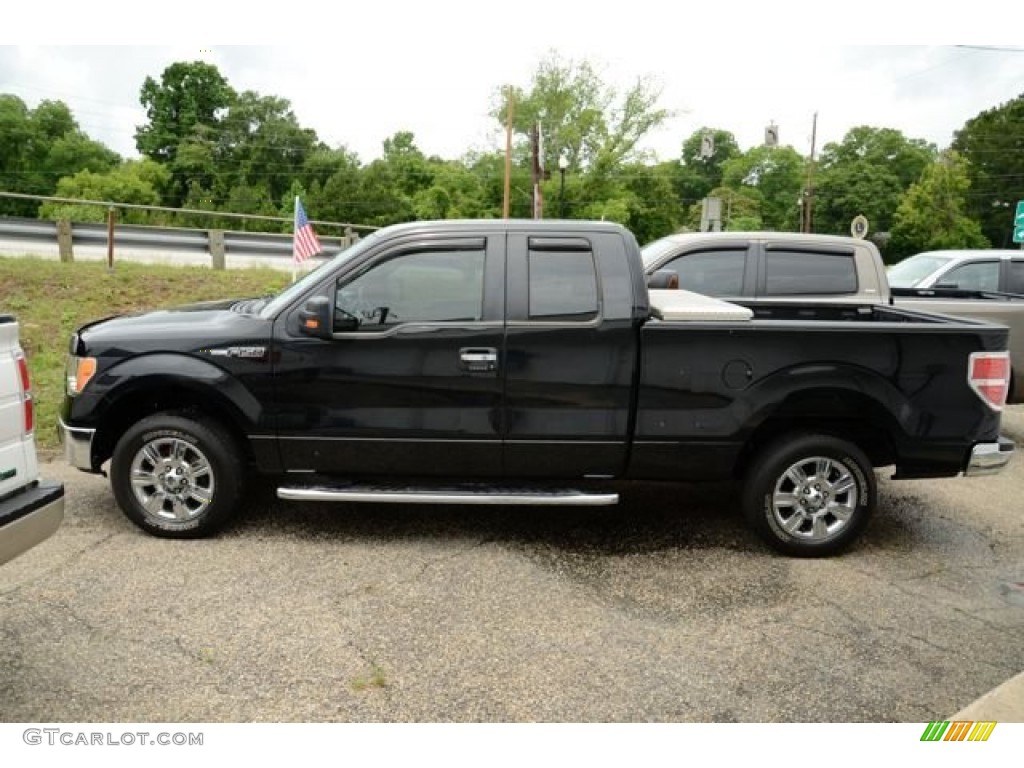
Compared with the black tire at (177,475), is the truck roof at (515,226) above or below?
above

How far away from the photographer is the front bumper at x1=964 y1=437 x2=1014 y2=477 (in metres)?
4.35

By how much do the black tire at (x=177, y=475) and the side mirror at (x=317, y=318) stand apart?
2.77 feet

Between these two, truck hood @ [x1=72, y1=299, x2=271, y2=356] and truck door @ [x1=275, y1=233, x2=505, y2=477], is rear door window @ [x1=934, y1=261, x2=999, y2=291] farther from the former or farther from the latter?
truck hood @ [x1=72, y1=299, x2=271, y2=356]

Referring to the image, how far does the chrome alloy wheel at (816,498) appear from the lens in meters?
4.41

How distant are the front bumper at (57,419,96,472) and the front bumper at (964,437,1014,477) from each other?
508 centimetres

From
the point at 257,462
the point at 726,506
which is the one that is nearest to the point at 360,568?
the point at 257,462

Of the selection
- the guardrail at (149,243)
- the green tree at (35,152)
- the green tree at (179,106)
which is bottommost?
the guardrail at (149,243)

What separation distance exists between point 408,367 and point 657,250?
3.70 m

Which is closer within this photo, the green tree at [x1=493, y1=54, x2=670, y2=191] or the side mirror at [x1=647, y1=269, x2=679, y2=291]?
the side mirror at [x1=647, y1=269, x2=679, y2=291]

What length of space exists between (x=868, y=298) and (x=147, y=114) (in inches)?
3089

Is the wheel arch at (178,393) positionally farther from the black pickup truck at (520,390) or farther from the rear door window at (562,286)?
the rear door window at (562,286)

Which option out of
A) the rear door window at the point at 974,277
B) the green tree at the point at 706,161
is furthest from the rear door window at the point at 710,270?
the green tree at the point at 706,161
